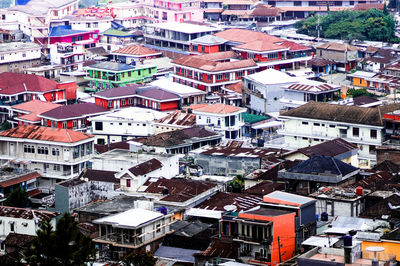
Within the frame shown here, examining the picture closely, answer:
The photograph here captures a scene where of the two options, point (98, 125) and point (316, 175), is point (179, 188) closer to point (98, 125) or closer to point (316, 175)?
point (316, 175)

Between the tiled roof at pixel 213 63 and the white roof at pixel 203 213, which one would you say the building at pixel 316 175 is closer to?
the white roof at pixel 203 213

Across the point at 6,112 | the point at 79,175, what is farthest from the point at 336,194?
the point at 6,112

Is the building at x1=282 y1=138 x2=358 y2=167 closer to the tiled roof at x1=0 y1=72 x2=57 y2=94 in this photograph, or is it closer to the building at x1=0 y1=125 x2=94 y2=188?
the building at x1=0 y1=125 x2=94 y2=188

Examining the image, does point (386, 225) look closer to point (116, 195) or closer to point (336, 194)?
point (336, 194)

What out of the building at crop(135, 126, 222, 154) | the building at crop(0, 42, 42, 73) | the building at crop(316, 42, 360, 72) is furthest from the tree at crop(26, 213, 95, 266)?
the building at crop(0, 42, 42, 73)

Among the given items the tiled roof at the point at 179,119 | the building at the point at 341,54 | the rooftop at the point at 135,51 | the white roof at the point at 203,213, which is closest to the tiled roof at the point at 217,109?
the tiled roof at the point at 179,119

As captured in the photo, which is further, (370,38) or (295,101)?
(370,38)

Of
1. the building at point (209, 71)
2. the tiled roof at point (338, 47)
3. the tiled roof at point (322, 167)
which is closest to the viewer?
the tiled roof at point (322, 167)
